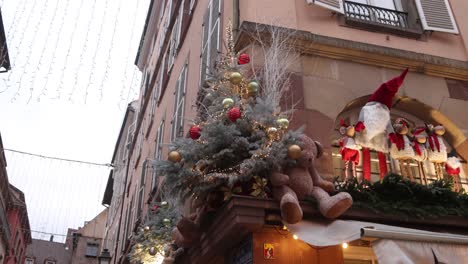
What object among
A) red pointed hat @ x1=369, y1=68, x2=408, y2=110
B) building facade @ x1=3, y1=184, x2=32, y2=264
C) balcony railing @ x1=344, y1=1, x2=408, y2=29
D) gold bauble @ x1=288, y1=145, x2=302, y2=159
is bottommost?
gold bauble @ x1=288, y1=145, x2=302, y2=159

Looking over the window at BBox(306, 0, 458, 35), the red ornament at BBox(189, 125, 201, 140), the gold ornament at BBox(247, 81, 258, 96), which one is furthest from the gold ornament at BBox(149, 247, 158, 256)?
the window at BBox(306, 0, 458, 35)

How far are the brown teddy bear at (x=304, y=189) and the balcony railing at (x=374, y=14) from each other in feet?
10.8

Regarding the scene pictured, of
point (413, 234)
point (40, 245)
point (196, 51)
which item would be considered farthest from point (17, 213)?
point (413, 234)

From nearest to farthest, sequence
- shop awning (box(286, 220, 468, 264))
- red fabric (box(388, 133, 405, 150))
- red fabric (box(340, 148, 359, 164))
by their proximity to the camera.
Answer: shop awning (box(286, 220, 468, 264))
red fabric (box(340, 148, 359, 164))
red fabric (box(388, 133, 405, 150))

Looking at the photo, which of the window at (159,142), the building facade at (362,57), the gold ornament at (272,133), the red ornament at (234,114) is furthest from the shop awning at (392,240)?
the window at (159,142)

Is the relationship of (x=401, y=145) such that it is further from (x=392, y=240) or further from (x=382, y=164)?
(x=392, y=240)

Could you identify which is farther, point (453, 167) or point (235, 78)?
point (453, 167)

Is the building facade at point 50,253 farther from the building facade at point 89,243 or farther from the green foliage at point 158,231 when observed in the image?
the green foliage at point 158,231

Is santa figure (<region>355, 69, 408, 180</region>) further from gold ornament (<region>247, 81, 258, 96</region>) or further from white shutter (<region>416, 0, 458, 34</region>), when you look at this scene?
white shutter (<region>416, 0, 458, 34</region>)

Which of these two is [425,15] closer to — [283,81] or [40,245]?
[283,81]

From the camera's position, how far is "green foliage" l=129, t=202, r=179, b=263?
8.40 metres

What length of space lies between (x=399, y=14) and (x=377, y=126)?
3137mm

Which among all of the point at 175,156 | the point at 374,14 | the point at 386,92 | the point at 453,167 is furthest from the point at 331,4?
the point at 175,156

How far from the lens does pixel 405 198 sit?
18.4ft
